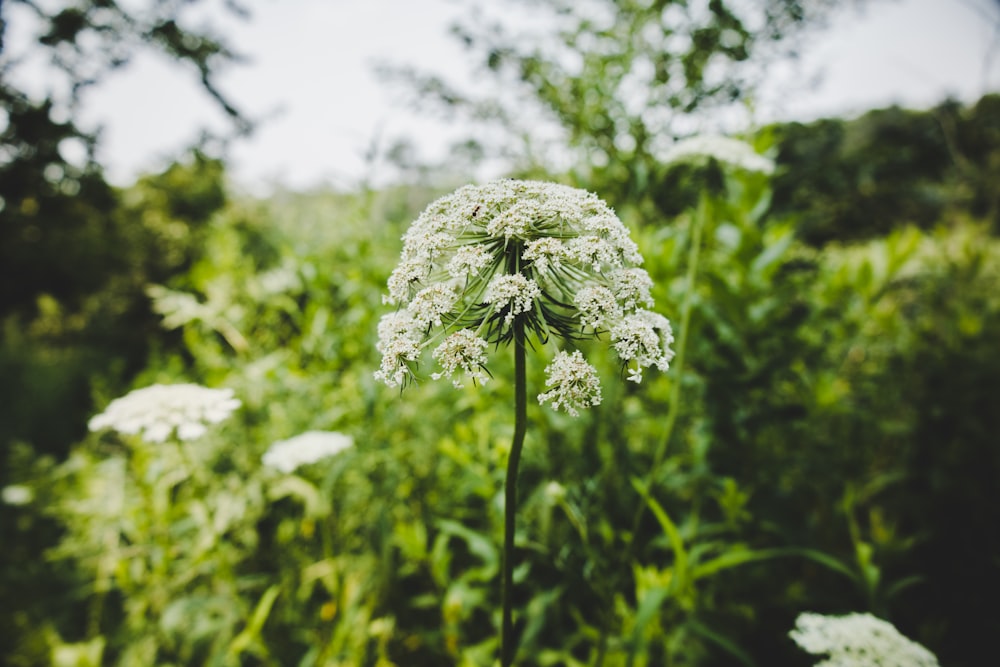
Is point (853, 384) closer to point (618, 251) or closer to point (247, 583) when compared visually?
point (618, 251)

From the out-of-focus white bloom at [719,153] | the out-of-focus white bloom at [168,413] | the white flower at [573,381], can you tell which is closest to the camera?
the white flower at [573,381]

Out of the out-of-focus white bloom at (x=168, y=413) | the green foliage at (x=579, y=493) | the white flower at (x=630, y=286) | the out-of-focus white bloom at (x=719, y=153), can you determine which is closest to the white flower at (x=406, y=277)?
the white flower at (x=630, y=286)

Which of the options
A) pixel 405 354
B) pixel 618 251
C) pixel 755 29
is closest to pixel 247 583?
pixel 405 354

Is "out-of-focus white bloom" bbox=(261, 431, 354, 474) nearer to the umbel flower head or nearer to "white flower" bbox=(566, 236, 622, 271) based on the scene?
the umbel flower head

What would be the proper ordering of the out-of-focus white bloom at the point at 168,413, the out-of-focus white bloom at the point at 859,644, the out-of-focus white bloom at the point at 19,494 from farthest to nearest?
the out-of-focus white bloom at the point at 19,494
the out-of-focus white bloom at the point at 168,413
the out-of-focus white bloom at the point at 859,644

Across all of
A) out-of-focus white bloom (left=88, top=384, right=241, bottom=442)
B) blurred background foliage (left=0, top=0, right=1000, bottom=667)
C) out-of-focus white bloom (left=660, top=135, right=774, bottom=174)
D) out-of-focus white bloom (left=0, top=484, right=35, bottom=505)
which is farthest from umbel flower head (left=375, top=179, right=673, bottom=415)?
out-of-focus white bloom (left=0, top=484, right=35, bottom=505)

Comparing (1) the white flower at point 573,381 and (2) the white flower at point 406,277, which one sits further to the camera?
(2) the white flower at point 406,277

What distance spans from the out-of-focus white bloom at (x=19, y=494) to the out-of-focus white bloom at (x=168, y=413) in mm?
2624

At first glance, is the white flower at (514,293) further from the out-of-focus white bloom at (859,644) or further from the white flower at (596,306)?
the out-of-focus white bloom at (859,644)

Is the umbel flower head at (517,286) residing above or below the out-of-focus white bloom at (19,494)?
above

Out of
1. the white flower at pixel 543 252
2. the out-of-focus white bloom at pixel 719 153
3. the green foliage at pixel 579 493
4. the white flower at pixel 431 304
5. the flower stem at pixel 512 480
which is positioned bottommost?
the green foliage at pixel 579 493

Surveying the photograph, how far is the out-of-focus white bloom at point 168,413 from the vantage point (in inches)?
67.4

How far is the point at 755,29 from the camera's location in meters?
2.77

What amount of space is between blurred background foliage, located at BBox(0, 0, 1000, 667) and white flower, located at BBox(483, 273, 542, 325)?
73cm
